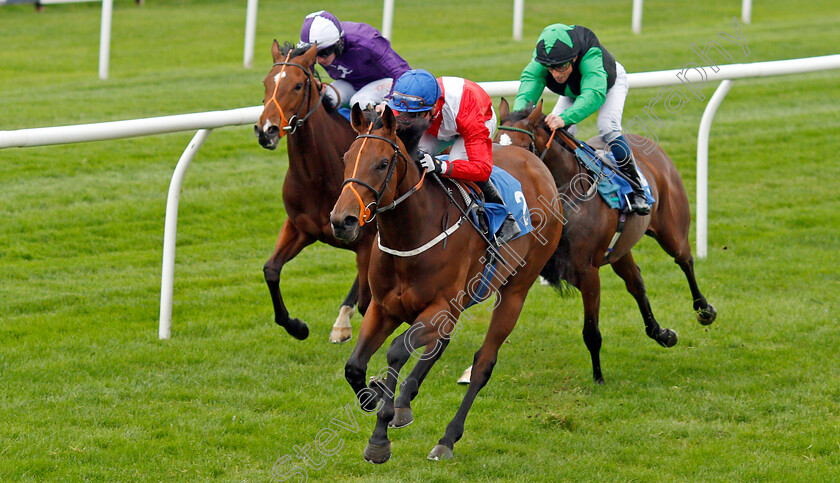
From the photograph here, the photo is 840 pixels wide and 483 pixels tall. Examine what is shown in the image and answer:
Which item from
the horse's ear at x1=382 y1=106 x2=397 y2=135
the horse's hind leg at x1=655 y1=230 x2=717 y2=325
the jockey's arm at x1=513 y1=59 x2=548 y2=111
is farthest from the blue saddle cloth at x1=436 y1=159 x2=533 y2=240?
the horse's hind leg at x1=655 y1=230 x2=717 y2=325

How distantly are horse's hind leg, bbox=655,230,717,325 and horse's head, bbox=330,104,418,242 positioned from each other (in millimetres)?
2915

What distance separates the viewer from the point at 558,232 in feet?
17.1

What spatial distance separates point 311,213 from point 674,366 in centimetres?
233

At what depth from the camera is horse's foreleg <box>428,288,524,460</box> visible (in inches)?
178

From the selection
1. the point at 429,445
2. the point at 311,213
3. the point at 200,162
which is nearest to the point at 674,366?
the point at 429,445

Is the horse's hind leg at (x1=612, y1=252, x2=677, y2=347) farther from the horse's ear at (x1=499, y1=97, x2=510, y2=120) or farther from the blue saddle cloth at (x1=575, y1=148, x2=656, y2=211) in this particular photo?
the horse's ear at (x1=499, y1=97, x2=510, y2=120)

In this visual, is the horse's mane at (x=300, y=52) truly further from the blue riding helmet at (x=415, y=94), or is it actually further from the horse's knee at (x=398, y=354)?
the horse's knee at (x=398, y=354)

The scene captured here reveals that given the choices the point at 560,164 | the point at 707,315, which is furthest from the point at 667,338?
the point at 560,164

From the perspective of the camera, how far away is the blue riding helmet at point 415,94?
4.29 metres

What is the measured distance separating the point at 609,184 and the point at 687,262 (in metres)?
1.22

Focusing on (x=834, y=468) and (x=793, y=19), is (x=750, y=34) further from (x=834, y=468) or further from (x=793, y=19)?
(x=834, y=468)

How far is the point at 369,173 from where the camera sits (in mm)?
3855

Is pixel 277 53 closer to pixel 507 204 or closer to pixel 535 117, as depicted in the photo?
pixel 535 117

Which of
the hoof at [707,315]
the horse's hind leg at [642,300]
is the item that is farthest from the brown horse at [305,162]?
the hoof at [707,315]
